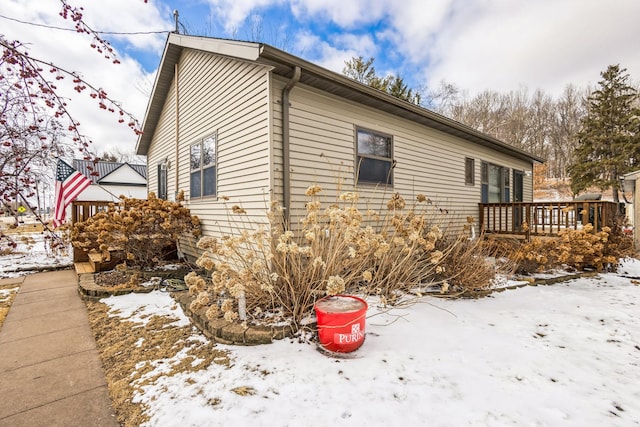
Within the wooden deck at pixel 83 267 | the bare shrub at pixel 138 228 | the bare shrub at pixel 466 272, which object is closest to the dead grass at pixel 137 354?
the bare shrub at pixel 138 228

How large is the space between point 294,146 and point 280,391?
11.4 ft

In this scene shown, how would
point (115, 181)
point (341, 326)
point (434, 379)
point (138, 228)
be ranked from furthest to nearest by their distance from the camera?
point (115, 181)
point (138, 228)
point (341, 326)
point (434, 379)

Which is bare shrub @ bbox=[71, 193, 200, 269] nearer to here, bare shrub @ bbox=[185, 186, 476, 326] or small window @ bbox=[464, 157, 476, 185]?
bare shrub @ bbox=[185, 186, 476, 326]

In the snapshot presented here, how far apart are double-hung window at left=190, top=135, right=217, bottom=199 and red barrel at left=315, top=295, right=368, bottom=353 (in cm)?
415

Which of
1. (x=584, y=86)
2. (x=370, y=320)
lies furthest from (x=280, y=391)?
(x=584, y=86)

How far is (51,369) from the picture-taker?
2.53 meters

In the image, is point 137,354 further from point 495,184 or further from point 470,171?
point 495,184

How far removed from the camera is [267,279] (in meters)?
3.22

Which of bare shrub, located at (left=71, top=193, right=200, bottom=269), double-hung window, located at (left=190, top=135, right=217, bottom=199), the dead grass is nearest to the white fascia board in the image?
double-hung window, located at (left=190, top=135, right=217, bottom=199)

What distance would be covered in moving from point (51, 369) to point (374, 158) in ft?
18.0

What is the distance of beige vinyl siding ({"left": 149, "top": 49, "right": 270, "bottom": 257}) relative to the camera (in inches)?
176

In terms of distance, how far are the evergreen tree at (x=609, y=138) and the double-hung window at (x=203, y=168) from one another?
2212cm

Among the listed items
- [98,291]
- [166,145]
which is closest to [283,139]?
[98,291]

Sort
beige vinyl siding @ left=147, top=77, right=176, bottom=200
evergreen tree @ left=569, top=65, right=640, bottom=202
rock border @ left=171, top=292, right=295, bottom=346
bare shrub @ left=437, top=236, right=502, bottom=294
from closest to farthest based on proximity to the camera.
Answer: rock border @ left=171, top=292, right=295, bottom=346, bare shrub @ left=437, top=236, right=502, bottom=294, beige vinyl siding @ left=147, top=77, right=176, bottom=200, evergreen tree @ left=569, top=65, right=640, bottom=202
